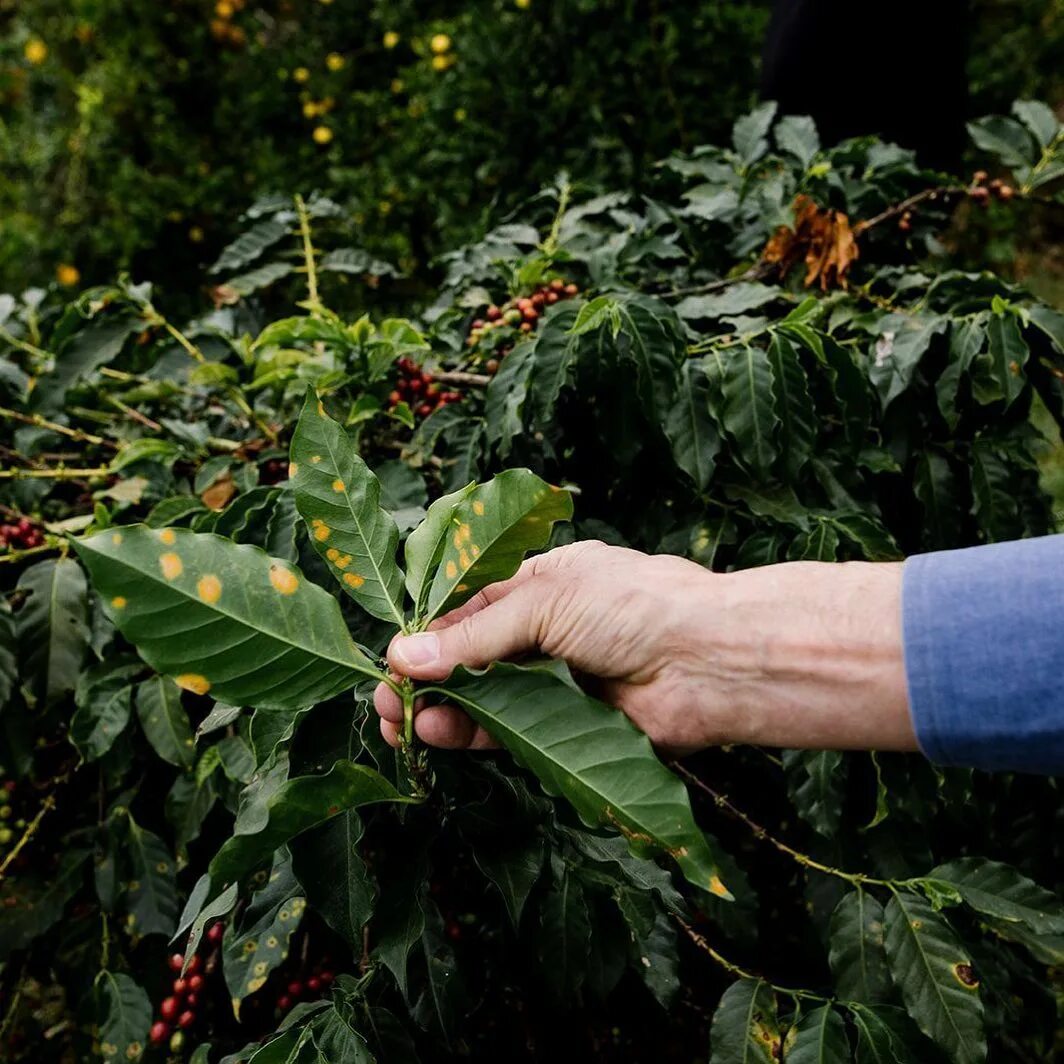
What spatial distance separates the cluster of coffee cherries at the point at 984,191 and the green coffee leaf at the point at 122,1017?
2001 mm

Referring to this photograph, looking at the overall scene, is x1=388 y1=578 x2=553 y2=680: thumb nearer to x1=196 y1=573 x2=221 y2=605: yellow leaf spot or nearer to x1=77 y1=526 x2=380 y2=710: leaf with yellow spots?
x1=77 y1=526 x2=380 y2=710: leaf with yellow spots

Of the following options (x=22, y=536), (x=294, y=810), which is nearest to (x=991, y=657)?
(x=294, y=810)

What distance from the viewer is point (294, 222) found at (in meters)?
2.00

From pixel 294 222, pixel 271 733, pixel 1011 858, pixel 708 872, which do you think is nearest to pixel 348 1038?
pixel 271 733

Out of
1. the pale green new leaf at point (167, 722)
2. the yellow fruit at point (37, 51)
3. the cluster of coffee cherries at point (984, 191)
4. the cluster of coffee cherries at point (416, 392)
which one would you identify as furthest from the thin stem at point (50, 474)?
the yellow fruit at point (37, 51)

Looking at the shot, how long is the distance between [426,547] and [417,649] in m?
0.10

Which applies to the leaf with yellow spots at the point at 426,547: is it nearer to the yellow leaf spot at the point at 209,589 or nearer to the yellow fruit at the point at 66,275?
the yellow leaf spot at the point at 209,589

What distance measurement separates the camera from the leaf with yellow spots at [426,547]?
880mm

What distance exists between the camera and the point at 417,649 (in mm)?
855

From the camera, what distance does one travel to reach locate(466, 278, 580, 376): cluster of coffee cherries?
152 centimetres

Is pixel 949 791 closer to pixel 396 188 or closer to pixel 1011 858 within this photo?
pixel 1011 858

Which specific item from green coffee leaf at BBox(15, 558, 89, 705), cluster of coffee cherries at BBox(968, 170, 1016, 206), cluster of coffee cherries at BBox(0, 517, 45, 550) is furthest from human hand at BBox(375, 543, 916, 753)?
cluster of coffee cherries at BBox(968, 170, 1016, 206)

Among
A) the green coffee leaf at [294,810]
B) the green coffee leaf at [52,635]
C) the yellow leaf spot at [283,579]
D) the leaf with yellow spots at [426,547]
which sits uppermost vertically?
the yellow leaf spot at [283,579]

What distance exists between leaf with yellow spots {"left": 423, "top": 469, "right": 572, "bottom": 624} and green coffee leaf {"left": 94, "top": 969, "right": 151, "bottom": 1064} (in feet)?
3.25
